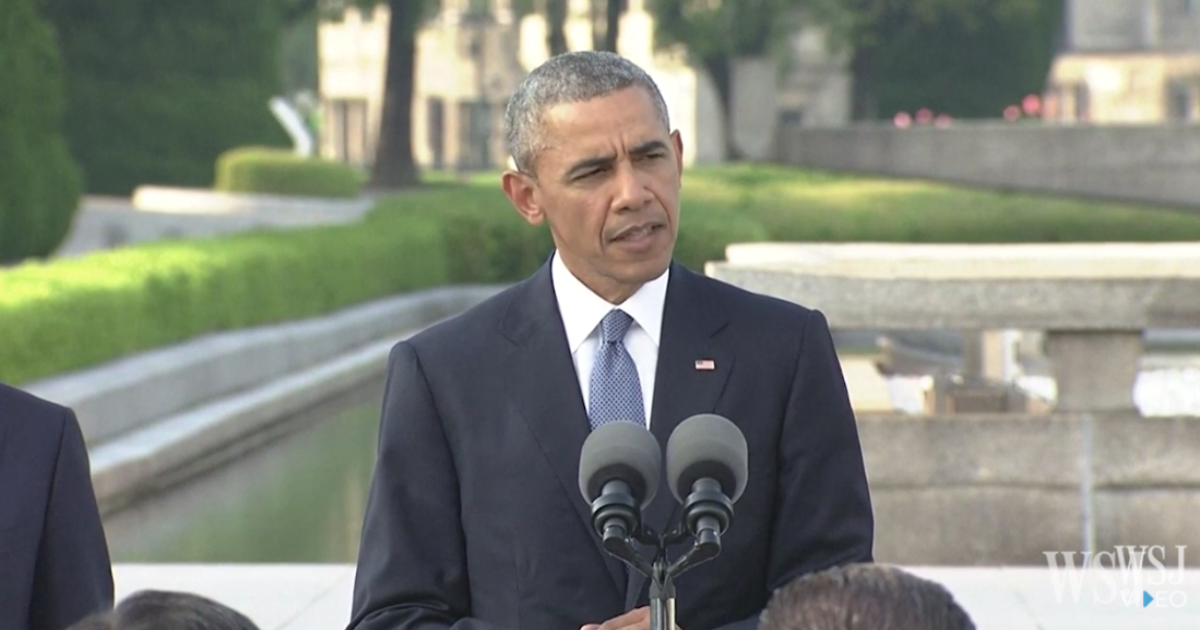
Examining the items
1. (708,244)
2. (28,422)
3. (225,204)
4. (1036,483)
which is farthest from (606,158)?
(225,204)

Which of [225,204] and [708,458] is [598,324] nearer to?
[708,458]

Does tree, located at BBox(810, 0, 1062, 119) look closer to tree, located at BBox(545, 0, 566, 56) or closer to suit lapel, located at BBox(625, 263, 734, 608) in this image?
tree, located at BBox(545, 0, 566, 56)

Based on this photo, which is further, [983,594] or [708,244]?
[708,244]

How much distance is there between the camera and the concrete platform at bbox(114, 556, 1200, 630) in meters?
8.05

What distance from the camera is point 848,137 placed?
38125 mm

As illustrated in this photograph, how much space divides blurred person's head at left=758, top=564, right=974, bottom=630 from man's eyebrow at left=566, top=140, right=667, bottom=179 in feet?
3.25

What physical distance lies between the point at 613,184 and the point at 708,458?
0.67 meters

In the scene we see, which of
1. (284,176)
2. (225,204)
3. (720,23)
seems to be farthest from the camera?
(720,23)

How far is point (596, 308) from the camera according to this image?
374 centimetres

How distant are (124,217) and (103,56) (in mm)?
9399

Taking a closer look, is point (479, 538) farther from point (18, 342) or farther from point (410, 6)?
point (410, 6)

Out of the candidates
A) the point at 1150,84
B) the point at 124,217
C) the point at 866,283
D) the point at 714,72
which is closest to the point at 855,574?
the point at 866,283

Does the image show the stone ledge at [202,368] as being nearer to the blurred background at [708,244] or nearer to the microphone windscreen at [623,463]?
the blurred background at [708,244]

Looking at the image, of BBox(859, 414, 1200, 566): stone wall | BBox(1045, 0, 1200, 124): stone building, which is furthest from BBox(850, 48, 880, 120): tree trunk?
BBox(859, 414, 1200, 566): stone wall
